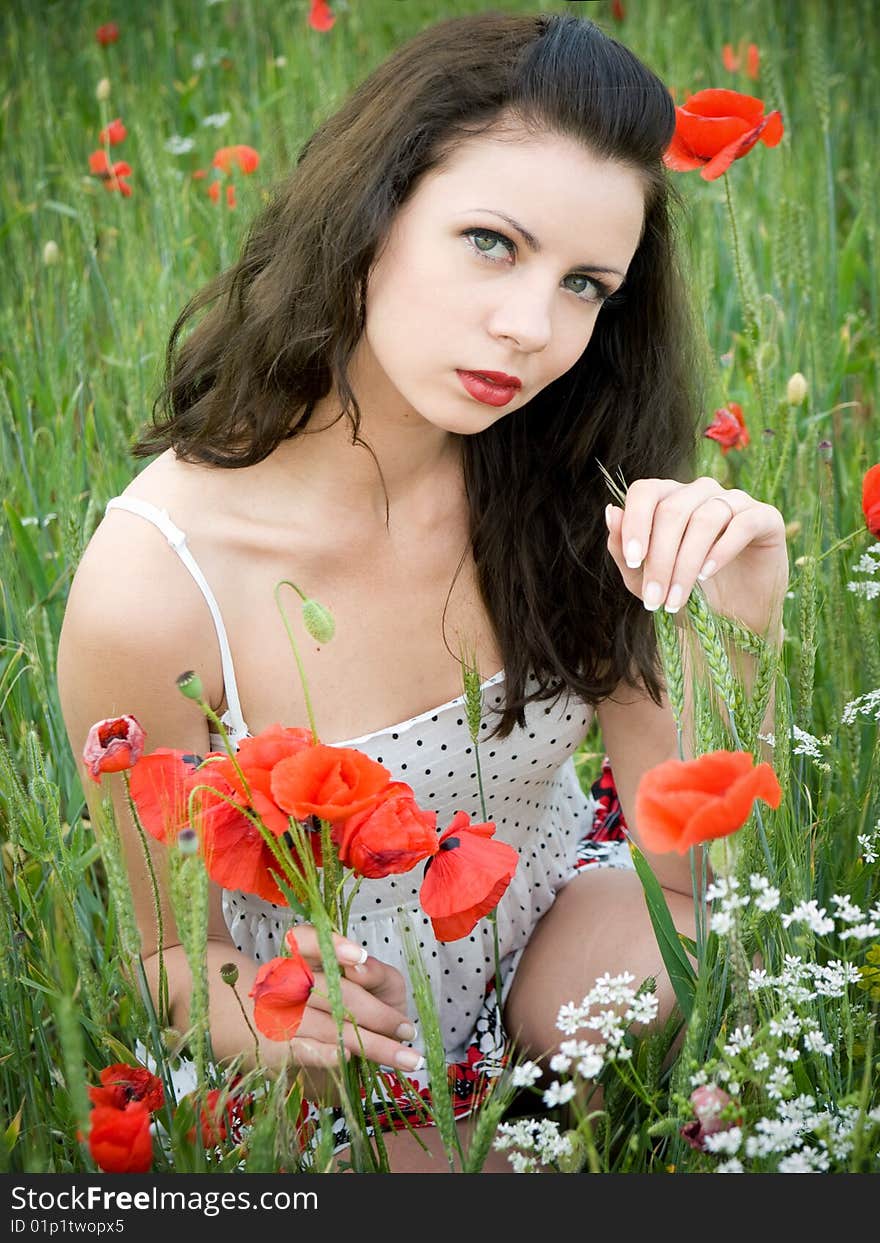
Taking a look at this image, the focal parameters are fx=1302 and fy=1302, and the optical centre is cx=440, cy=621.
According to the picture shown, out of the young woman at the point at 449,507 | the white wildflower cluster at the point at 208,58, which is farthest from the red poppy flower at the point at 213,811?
the white wildflower cluster at the point at 208,58

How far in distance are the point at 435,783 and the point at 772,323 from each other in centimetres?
92

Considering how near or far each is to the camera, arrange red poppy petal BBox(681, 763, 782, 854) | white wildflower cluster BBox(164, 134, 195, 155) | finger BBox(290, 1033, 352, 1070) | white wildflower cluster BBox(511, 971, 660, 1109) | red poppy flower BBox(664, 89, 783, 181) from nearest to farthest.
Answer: red poppy petal BBox(681, 763, 782, 854)
white wildflower cluster BBox(511, 971, 660, 1109)
finger BBox(290, 1033, 352, 1070)
red poppy flower BBox(664, 89, 783, 181)
white wildflower cluster BBox(164, 134, 195, 155)

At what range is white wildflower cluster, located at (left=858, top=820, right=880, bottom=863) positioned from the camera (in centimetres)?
107

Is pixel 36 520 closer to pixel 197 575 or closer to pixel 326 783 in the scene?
pixel 197 575

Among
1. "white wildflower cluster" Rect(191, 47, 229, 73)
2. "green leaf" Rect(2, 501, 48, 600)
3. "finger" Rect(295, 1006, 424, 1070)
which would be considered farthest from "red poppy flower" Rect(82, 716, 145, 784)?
"white wildflower cluster" Rect(191, 47, 229, 73)

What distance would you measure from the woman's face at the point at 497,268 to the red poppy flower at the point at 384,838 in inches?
17.9

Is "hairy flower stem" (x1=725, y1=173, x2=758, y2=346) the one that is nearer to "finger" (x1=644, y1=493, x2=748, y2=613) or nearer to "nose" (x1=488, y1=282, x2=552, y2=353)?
"nose" (x1=488, y1=282, x2=552, y2=353)

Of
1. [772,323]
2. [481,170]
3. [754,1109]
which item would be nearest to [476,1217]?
[754,1109]

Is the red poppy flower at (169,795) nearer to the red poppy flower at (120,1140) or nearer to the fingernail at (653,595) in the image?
the red poppy flower at (120,1140)

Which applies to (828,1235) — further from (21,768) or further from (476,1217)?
(21,768)

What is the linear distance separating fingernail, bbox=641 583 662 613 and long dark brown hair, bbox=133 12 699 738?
42 centimetres

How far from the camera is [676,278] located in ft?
4.55

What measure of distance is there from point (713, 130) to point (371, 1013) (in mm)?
912

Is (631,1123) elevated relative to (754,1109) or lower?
lower
